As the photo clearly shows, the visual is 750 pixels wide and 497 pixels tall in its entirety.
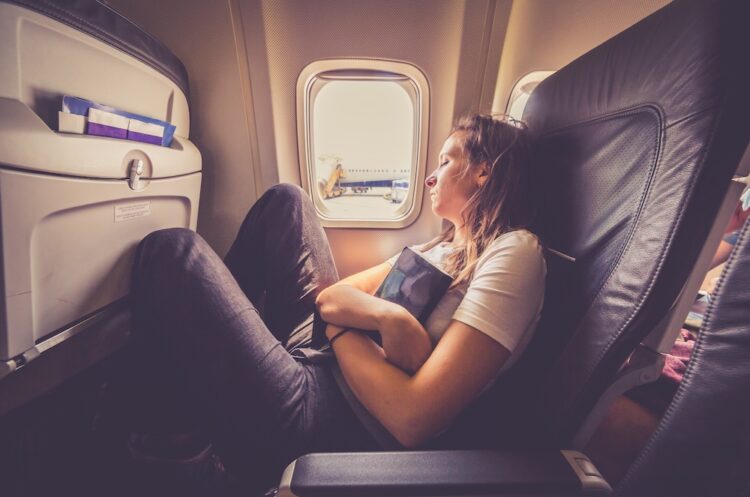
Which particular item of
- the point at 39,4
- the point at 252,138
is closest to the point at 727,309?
the point at 39,4

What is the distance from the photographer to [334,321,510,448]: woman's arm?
0.62m

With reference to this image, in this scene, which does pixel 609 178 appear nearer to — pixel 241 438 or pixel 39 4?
pixel 241 438

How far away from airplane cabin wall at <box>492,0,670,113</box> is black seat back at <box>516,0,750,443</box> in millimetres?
688

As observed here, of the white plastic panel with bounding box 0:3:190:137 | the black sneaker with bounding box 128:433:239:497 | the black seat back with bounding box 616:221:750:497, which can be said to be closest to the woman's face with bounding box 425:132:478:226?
the black seat back with bounding box 616:221:750:497

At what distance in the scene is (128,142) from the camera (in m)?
0.98

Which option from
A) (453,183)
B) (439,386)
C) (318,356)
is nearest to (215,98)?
(453,183)

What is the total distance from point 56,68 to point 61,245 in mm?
484

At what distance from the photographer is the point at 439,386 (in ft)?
2.03

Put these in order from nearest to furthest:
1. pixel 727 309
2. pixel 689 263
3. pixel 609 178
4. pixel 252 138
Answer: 1. pixel 727 309
2. pixel 689 263
3. pixel 609 178
4. pixel 252 138

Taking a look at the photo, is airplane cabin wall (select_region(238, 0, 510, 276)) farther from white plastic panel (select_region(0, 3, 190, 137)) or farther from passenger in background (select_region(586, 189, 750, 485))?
passenger in background (select_region(586, 189, 750, 485))

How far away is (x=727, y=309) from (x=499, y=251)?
386 mm

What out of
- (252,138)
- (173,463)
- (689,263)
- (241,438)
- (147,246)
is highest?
(252,138)

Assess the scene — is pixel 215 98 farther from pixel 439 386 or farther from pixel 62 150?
pixel 439 386

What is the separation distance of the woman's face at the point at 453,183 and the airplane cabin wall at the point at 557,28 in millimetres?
715
